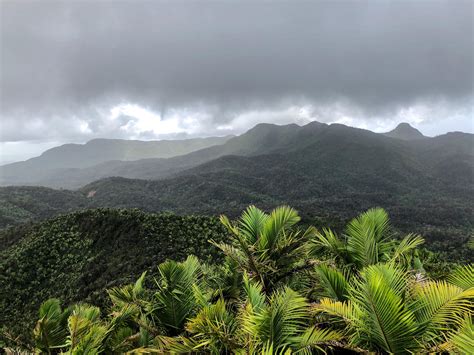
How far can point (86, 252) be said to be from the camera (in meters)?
35.9

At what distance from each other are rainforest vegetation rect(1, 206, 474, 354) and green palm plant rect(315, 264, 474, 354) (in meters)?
0.01

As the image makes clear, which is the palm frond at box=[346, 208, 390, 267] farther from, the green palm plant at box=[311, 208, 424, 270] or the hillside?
the hillside

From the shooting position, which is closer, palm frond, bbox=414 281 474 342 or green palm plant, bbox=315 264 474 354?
green palm plant, bbox=315 264 474 354

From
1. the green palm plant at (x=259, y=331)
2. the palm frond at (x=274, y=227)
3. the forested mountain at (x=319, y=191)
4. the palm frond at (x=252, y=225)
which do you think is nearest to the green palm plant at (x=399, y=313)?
the green palm plant at (x=259, y=331)

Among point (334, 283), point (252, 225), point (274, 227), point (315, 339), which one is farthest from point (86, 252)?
point (315, 339)

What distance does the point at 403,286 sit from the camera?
4527mm

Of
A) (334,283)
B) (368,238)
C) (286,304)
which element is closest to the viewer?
(286,304)

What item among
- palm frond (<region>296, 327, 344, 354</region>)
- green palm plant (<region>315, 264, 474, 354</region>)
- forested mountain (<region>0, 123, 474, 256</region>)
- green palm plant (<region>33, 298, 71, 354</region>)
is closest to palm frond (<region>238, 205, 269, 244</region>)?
green palm plant (<region>315, 264, 474, 354</region>)

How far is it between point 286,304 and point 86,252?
3642 cm

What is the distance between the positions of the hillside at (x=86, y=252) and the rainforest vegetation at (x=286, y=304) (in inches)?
813

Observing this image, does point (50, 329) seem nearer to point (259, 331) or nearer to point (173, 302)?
point (173, 302)

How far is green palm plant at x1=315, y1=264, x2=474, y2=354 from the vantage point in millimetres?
3701

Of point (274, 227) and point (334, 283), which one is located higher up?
point (274, 227)

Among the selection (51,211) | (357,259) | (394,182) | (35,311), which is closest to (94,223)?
(35,311)
